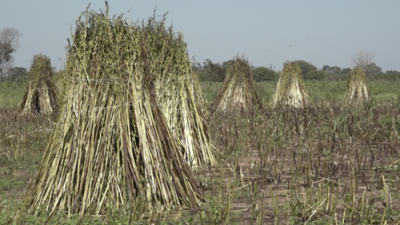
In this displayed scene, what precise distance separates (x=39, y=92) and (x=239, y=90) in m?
4.77

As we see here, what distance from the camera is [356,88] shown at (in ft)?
51.4

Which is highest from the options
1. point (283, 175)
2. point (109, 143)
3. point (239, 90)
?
point (239, 90)

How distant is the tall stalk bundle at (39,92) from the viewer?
13.4m

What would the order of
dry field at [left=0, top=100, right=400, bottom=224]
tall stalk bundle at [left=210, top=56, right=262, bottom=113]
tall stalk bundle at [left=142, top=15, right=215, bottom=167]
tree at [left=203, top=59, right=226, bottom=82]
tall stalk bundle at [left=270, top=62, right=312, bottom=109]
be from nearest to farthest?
dry field at [left=0, top=100, right=400, bottom=224] → tall stalk bundle at [left=142, top=15, right=215, bottom=167] → tall stalk bundle at [left=210, top=56, right=262, bottom=113] → tall stalk bundle at [left=270, top=62, right=312, bottom=109] → tree at [left=203, top=59, right=226, bottom=82]

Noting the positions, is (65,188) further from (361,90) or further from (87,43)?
(361,90)

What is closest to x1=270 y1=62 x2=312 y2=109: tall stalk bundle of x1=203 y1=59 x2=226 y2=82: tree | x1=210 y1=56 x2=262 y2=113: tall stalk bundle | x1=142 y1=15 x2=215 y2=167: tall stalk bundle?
x1=210 y1=56 x2=262 y2=113: tall stalk bundle

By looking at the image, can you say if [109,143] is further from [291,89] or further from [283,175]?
[291,89]

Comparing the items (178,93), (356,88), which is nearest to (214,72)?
(356,88)

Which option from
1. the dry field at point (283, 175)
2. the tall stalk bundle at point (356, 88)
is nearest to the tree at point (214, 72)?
the tall stalk bundle at point (356, 88)

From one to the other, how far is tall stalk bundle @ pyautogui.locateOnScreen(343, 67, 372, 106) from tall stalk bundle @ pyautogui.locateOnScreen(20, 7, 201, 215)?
1175 centimetres

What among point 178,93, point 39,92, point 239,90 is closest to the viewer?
point 178,93

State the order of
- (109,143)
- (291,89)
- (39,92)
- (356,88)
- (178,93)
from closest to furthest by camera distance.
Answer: (109,143) → (178,93) → (291,89) → (39,92) → (356,88)

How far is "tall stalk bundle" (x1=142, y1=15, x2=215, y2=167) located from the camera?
608 centimetres

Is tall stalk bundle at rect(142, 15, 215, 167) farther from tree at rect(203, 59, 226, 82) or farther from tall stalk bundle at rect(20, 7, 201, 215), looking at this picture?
tree at rect(203, 59, 226, 82)
